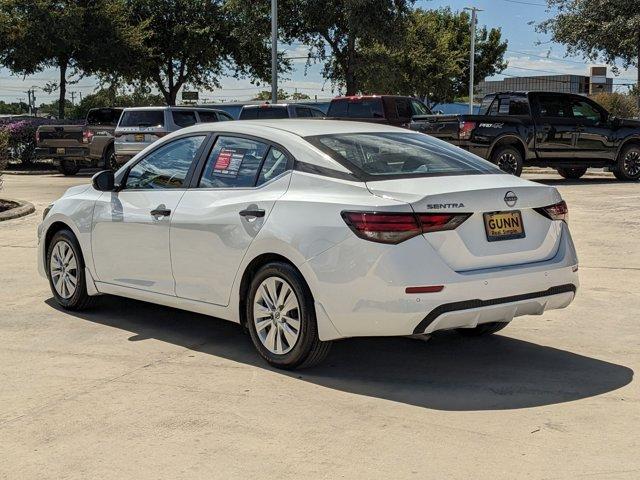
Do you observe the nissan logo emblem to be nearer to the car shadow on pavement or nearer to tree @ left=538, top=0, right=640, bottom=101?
the car shadow on pavement

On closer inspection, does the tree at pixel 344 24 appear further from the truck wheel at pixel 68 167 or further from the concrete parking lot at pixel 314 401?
Answer: the concrete parking lot at pixel 314 401

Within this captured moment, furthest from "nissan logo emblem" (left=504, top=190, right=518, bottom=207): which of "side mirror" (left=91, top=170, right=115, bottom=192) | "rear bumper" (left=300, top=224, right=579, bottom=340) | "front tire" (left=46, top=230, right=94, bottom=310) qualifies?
"front tire" (left=46, top=230, right=94, bottom=310)

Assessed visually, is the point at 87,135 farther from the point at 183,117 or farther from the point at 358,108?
the point at 358,108

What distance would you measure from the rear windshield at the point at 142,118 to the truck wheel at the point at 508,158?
8.46 meters

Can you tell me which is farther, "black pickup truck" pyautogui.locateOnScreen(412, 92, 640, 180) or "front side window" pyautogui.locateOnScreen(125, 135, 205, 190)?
"black pickup truck" pyautogui.locateOnScreen(412, 92, 640, 180)

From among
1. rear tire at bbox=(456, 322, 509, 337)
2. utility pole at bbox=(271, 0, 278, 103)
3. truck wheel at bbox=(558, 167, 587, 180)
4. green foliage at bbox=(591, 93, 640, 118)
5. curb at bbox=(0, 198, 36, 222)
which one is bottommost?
rear tire at bbox=(456, 322, 509, 337)

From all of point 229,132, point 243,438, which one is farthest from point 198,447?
point 229,132

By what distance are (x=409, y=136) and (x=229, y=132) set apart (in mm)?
1310

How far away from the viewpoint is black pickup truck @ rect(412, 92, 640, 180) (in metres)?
18.8

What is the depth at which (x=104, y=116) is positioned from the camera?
2473 centimetres

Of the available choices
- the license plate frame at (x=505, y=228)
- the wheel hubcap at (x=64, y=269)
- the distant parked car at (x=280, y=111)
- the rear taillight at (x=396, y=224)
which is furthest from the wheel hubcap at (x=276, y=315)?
the distant parked car at (x=280, y=111)

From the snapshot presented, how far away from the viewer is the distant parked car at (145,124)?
2183cm

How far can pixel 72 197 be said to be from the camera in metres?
7.44

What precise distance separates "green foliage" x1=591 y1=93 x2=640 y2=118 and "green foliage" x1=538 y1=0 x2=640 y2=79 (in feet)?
8.41
